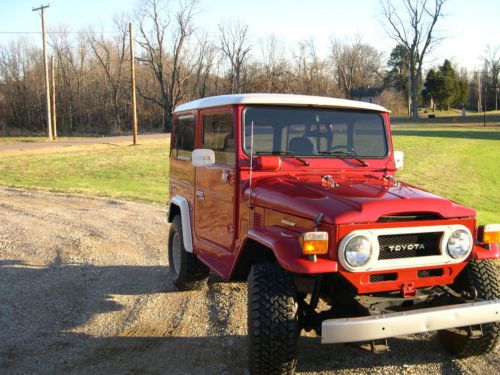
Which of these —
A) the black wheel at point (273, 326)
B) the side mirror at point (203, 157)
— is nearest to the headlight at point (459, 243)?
the black wheel at point (273, 326)

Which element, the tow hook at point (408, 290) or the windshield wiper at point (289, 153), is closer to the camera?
the tow hook at point (408, 290)

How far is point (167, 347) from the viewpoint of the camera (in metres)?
4.58

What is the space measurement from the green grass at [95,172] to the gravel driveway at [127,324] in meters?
5.69

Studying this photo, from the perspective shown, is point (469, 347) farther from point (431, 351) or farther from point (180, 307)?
point (180, 307)

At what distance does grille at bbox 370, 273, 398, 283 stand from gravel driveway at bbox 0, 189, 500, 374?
582mm

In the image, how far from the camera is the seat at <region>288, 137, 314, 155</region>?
4.79m

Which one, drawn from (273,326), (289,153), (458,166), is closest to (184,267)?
(289,153)

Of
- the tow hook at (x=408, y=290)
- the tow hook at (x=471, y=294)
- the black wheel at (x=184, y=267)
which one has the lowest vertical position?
the black wheel at (x=184, y=267)

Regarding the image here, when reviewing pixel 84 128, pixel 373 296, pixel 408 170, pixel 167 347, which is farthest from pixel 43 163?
pixel 84 128

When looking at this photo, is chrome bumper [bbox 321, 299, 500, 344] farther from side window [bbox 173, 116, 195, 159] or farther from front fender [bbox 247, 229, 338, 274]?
side window [bbox 173, 116, 195, 159]

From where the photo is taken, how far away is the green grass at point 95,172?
1552cm

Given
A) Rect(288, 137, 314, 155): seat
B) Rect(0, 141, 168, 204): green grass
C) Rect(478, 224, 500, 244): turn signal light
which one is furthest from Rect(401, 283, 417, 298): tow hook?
Rect(0, 141, 168, 204): green grass

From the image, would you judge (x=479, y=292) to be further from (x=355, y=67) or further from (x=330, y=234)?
(x=355, y=67)

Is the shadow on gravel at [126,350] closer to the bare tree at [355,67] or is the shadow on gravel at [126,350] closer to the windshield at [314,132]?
the windshield at [314,132]
